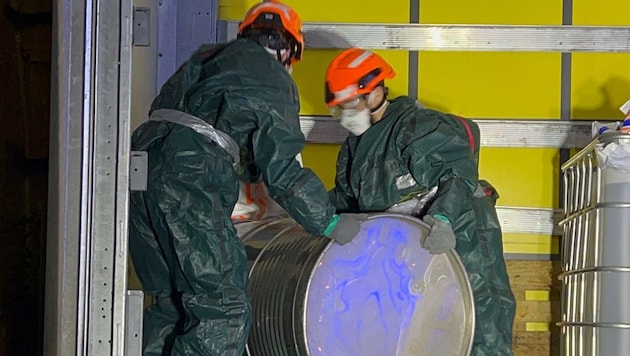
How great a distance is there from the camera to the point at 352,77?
4254 mm

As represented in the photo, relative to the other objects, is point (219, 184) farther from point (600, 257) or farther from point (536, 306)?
point (536, 306)

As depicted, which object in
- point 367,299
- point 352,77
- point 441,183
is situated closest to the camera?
point 367,299

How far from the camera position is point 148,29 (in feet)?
11.2

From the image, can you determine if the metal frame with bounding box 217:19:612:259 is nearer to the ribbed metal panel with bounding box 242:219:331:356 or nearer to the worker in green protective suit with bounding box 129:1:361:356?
the ribbed metal panel with bounding box 242:219:331:356

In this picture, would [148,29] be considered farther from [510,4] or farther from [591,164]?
[510,4]

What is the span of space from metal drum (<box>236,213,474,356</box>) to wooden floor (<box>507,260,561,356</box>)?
1548 mm

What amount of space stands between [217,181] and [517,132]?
7.30 ft

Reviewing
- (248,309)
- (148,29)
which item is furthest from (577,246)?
(148,29)

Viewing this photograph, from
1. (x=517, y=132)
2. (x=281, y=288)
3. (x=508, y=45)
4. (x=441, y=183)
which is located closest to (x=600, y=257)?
(x=441, y=183)

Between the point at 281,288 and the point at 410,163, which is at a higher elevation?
the point at 410,163

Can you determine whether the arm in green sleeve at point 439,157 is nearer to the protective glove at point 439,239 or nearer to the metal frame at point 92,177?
the protective glove at point 439,239

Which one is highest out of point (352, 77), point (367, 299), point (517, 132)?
point (352, 77)

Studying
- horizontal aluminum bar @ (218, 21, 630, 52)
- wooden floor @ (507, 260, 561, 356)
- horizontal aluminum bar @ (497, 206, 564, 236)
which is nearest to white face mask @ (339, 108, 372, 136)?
horizontal aluminum bar @ (218, 21, 630, 52)

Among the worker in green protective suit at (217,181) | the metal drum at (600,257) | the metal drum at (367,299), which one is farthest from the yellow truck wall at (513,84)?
the worker in green protective suit at (217,181)
